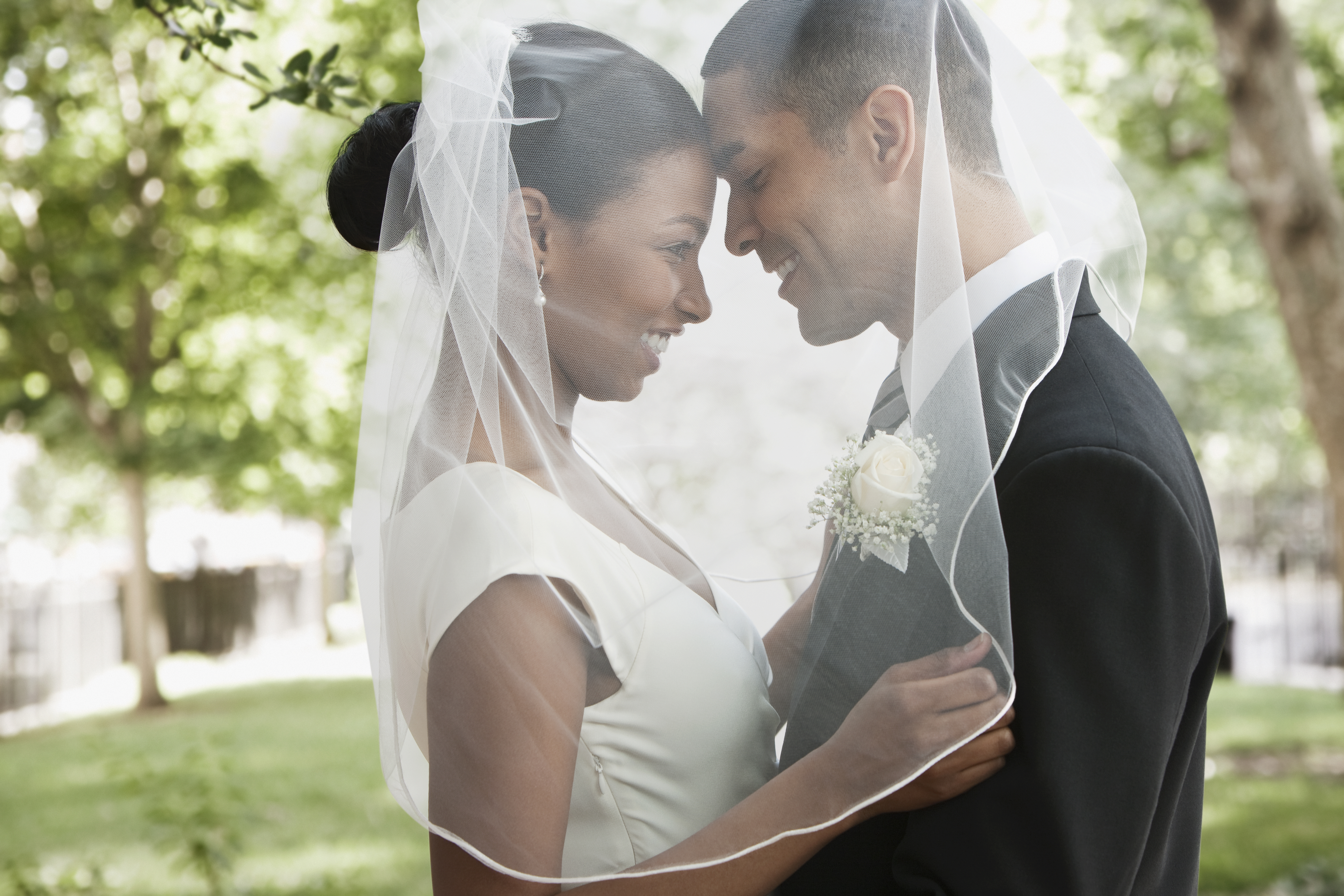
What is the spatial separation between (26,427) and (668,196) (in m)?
13.2

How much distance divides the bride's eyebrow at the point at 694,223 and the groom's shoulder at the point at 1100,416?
25.5 inches

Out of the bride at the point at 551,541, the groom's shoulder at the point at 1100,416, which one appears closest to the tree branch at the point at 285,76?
the bride at the point at 551,541

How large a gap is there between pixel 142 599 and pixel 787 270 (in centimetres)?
1183

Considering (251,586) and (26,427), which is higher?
(26,427)

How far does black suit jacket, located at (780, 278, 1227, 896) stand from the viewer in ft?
5.12

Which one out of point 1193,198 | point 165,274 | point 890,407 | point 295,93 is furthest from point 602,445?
point 1193,198

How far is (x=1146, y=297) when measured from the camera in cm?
1664

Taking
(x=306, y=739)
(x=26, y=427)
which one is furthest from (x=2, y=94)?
(x=306, y=739)

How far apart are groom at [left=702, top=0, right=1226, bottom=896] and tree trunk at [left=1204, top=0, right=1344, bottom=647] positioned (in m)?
6.05

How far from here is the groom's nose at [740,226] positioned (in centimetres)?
199

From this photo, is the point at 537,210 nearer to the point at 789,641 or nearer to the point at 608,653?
the point at 608,653

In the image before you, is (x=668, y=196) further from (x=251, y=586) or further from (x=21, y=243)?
(x=251, y=586)

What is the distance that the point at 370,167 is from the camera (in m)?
2.20

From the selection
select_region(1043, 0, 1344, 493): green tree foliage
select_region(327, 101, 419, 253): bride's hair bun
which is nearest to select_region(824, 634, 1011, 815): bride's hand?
select_region(327, 101, 419, 253): bride's hair bun
